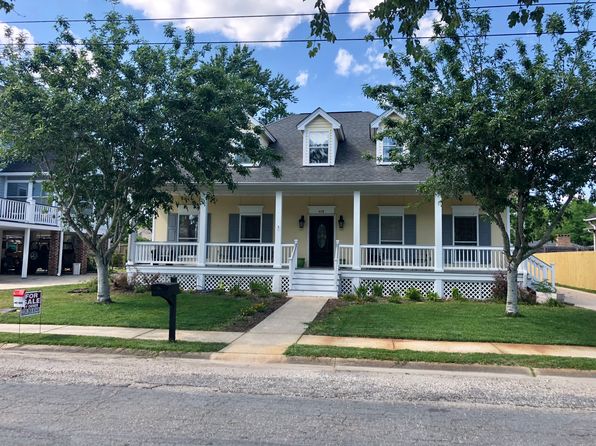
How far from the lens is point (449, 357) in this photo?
7.64 meters

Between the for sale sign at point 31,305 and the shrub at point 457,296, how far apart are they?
39.8 ft

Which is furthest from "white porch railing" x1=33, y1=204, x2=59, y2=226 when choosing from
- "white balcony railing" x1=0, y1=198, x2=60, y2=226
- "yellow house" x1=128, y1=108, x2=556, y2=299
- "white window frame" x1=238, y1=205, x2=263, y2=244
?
"white window frame" x1=238, y1=205, x2=263, y2=244

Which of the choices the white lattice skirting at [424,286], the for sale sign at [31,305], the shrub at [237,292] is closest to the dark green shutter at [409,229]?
the white lattice skirting at [424,286]

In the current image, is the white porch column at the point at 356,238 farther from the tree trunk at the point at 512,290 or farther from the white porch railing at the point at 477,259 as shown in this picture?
the tree trunk at the point at 512,290

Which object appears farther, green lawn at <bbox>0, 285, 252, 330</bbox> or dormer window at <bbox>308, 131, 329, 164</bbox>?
dormer window at <bbox>308, 131, 329, 164</bbox>

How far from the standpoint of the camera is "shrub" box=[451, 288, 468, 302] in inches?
605

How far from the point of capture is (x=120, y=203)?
13141 millimetres

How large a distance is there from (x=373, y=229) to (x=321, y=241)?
2253mm

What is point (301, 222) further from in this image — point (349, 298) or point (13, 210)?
point (13, 210)

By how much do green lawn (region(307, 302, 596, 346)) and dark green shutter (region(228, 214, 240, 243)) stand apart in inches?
287

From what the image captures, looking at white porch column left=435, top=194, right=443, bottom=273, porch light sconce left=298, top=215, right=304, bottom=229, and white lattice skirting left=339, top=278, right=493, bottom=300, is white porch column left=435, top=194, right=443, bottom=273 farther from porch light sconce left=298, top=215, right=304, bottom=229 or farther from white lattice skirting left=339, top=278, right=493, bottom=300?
porch light sconce left=298, top=215, right=304, bottom=229

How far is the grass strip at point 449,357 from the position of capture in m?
7.30

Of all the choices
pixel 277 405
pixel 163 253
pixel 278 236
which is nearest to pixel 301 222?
pixel 278 236

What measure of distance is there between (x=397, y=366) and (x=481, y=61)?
295 inches
